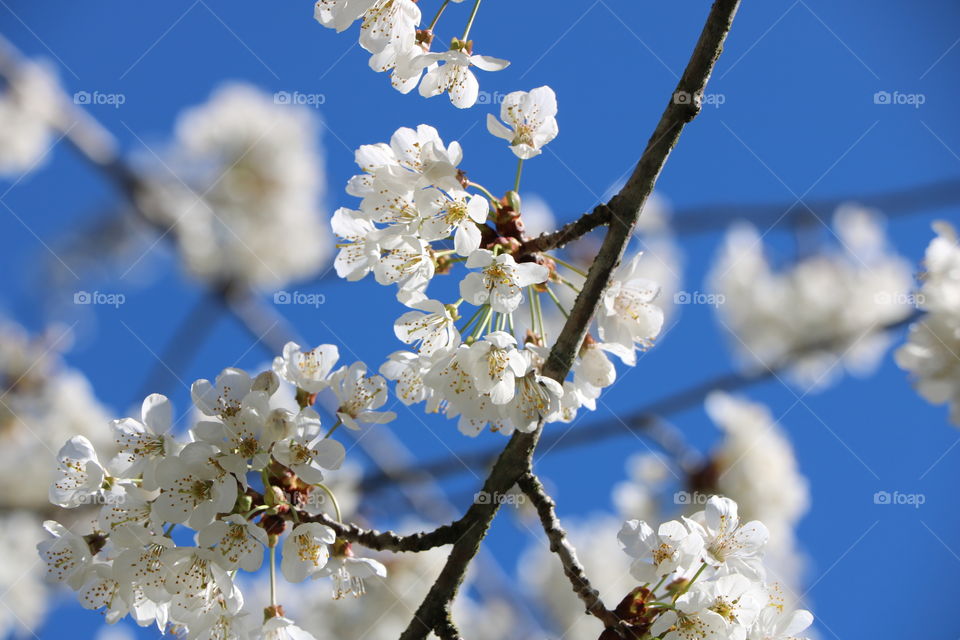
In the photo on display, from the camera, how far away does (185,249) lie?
6102 mm

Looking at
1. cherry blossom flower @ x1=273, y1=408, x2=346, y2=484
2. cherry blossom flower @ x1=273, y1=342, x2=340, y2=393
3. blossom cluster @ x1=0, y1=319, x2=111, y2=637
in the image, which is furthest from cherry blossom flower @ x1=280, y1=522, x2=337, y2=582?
blossom cluster @ x1=0, y1=319, x2=111, y2=637

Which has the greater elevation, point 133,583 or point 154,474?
point 154,474

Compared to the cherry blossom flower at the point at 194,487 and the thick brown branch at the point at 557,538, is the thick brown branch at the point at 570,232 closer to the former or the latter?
the thick brown branch at the point at 557,538

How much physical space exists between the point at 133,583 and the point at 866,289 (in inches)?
242

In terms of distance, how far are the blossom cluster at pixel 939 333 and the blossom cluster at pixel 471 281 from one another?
1277 mm

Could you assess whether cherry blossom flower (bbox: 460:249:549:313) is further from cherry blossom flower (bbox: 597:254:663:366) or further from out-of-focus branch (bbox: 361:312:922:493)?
out-of-focus branch (bbox: 361:312:922:493)

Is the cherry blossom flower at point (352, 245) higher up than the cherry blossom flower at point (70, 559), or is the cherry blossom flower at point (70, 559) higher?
the cherry blossom flower at point (352, 245)

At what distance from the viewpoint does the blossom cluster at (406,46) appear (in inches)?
66.9

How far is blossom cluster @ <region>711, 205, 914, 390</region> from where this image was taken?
249 inches

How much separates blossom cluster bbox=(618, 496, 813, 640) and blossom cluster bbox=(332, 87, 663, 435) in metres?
0.33

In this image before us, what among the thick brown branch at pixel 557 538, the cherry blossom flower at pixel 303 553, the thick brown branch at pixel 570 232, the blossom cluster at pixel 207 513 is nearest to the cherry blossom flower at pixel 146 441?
the blossom cluster at pixel 207 513

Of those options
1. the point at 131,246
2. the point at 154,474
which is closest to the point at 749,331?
the point at 131,246

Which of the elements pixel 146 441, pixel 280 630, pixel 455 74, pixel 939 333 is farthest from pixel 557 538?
pixel 939 333

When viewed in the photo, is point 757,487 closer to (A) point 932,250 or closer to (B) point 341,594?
(A) point 932,250
